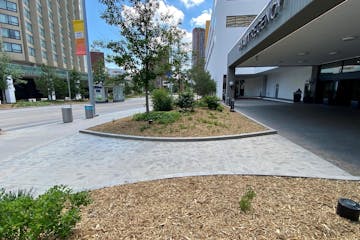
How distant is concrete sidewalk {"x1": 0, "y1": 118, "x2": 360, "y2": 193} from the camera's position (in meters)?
4.05

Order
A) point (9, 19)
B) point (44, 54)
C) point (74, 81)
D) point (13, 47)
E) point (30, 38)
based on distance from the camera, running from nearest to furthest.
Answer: point (9, 19)
point (13, 47)
point (74, 81)
point (30, 38)
point (44, 54)

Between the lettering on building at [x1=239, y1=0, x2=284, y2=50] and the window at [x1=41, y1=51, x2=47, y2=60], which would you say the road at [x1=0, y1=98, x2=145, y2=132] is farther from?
the window at [x1=41, y1=51, x2=47, y2=60]

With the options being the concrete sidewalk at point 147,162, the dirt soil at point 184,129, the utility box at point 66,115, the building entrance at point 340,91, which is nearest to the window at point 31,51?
the utility box at point 66,115

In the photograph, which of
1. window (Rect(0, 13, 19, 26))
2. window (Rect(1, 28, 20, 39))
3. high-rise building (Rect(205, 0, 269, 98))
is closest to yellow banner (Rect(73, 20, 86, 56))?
high-rise building (Rect(205, 0, 269, 98))

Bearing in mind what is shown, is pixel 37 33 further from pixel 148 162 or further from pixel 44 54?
pixel 148 162

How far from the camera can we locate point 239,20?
87.7 feet

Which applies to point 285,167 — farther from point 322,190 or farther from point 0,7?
point 0,7

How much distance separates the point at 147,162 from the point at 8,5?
4788cm

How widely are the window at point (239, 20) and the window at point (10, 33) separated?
1534 inches

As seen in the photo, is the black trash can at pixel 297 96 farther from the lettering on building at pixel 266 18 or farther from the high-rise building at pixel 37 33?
the high-rise building at pixel 37 33

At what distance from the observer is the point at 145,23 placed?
827cm

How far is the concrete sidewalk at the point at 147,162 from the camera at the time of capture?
13.3 feet

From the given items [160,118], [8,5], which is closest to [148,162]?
[160,118]

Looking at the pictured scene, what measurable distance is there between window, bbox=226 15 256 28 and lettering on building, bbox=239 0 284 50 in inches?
684
